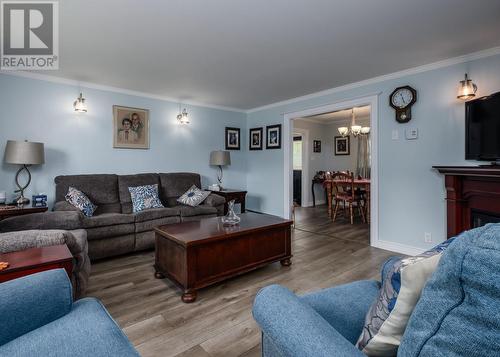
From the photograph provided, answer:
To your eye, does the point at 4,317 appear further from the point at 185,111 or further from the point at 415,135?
the point at 185,111

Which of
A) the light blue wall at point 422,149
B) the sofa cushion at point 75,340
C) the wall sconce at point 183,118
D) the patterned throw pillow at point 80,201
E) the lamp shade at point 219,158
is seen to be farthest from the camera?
the lamp shade at point 219,158

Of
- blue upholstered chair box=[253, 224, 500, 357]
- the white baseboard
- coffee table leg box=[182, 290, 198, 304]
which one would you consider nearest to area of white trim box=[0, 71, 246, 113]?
coffee table leg box=[182, 290, 198, 304]

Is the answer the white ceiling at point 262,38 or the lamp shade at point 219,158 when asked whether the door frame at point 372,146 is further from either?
the lamp shade at point 219,158

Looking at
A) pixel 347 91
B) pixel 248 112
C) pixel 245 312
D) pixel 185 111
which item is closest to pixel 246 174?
pixel 248 112

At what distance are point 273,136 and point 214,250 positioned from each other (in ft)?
10.7

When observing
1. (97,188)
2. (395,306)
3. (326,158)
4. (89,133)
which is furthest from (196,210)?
(326,158)

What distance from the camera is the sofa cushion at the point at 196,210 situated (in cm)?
359

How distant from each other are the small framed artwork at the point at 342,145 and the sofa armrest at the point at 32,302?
6.78m

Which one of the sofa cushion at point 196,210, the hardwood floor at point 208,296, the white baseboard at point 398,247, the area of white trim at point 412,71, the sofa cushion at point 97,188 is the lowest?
the hardwood floor at point 208,296

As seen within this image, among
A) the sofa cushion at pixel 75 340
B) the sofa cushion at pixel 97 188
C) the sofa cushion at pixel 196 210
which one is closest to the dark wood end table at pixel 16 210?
the sofa cushion at pixel 97 188

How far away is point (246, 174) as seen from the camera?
5.74m

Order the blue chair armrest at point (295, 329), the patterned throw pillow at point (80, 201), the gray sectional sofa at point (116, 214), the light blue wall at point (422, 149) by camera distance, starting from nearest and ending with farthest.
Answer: the blue chair armrest at point (295, 329) → the gray sectional sofa at point (116, 214) → the light blue wall at point (422, 149) → the patterned throw pillow at point (80, 201)

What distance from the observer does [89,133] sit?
3.84m

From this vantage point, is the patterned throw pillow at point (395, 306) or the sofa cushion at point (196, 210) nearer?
the patterned throw pillow at point (395, 306)
